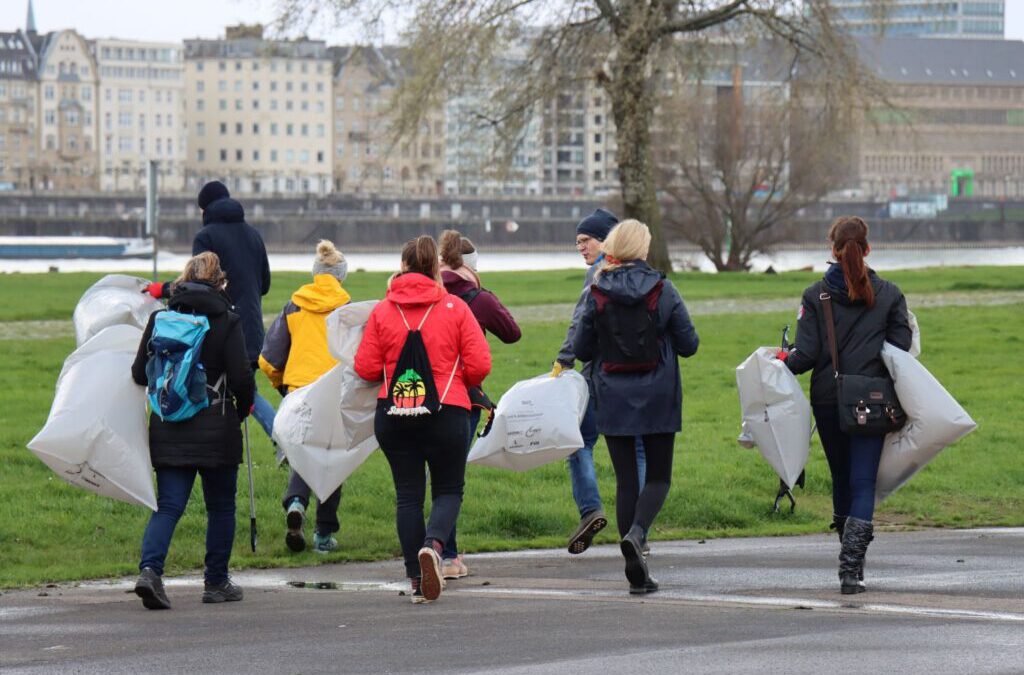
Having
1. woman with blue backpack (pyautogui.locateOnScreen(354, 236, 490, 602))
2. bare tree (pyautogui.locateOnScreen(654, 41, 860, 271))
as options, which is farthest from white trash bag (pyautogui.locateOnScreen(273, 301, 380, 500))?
bare tree (pyautogui.locateOnScreen(654, 41, 860, 271))

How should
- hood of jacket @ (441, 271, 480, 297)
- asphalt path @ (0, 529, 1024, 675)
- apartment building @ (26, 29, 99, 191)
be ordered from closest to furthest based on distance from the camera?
asphalt path @ (0, 529, 1024, 675) < hood of jacket @ (441, 271, 480, 297) < apartment building @ (26, 29, 99, 191)

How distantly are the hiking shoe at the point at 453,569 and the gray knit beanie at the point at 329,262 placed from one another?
1.89 m

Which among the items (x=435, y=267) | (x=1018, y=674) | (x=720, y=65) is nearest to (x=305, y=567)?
(x=435, y=267)

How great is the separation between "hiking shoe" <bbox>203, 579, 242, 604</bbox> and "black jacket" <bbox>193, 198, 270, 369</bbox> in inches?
115

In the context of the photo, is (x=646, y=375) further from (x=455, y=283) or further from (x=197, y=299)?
(x=197, y=299)

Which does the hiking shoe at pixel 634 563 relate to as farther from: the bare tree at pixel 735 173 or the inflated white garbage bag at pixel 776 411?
the bare tree at pixel 735 173

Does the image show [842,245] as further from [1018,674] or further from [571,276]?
[571,276]

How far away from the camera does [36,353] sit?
2188 centimetres

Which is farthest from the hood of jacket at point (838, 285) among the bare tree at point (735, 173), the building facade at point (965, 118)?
the building facade at point (965, 118)

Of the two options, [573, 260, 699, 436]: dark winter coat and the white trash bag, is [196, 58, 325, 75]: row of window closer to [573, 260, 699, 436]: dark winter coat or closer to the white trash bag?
the white trash bag

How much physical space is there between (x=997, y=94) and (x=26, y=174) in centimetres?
9275

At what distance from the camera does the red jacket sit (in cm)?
862

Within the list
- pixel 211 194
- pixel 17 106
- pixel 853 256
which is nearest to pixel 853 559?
pixel 853 256

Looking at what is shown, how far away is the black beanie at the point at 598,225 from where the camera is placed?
9984 millimetres
